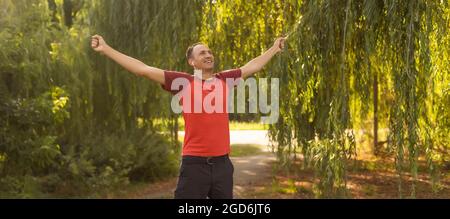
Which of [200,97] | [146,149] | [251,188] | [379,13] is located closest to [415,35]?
[379,13]

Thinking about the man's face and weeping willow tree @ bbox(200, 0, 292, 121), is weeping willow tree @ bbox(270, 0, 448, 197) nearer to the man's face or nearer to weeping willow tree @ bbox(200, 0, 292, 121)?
the man's face

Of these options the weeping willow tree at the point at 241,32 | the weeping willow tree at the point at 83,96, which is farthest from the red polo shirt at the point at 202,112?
the weeping willow tree at the point at 241,32

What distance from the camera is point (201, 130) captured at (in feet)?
9.18

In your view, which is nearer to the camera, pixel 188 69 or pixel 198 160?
pixel 198 160

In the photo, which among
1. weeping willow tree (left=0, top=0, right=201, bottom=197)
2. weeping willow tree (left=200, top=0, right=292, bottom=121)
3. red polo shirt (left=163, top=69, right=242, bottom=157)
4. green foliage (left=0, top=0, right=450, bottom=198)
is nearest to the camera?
red polo shirt (left=163, top=69, right=242, bottom=157)

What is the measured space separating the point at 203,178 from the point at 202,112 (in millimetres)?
347

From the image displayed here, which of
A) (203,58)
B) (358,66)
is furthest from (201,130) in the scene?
(358,66)

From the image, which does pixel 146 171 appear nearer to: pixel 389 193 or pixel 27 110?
pixel 27 110

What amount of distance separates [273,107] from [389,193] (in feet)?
11.1

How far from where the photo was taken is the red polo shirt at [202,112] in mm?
2801

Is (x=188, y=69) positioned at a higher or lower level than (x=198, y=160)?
higher

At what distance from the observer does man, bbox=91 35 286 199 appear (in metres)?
2.80

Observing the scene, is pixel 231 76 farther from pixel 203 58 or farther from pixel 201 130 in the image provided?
pixel 201 130

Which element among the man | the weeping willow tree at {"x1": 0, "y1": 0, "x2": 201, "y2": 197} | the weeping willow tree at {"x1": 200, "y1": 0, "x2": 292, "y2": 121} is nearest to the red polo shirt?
the man
